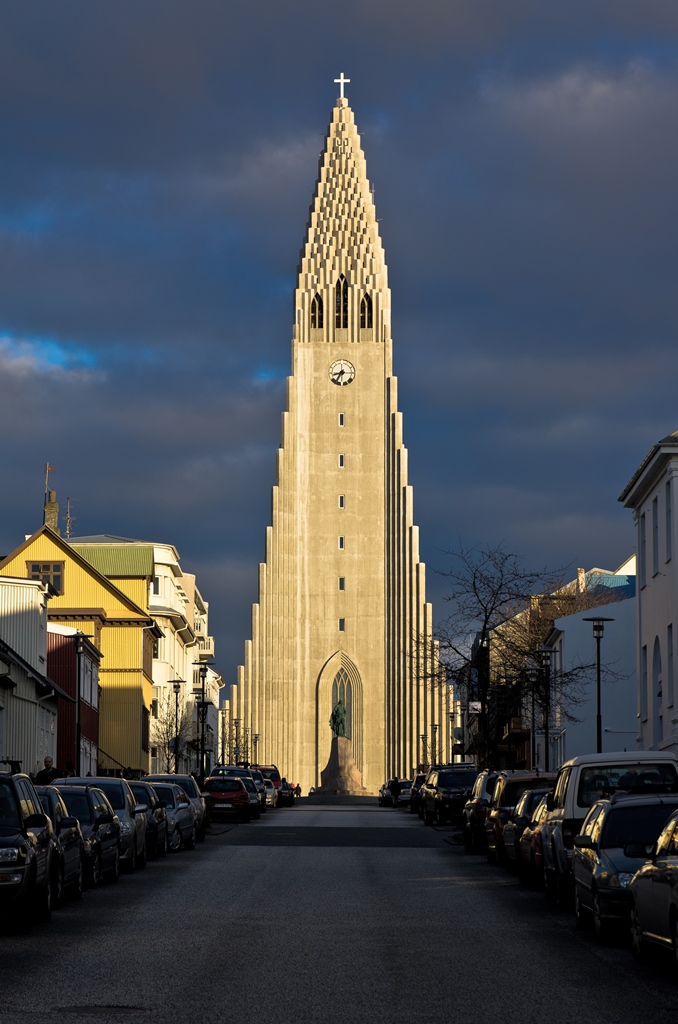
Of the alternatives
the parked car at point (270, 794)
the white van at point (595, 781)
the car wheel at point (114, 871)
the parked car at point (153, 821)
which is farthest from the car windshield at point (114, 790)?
the parked car at point (270, 794)

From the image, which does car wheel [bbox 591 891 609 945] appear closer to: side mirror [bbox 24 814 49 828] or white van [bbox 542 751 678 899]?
white van [bbox 542 751 678 899]

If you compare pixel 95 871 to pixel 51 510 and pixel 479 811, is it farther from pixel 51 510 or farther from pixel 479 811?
pixel 51 510

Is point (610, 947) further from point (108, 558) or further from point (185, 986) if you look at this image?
point (108, 558)

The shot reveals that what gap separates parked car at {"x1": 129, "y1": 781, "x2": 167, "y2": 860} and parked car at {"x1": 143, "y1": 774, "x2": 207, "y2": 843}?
449 cm

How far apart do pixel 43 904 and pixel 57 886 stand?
1709 millimetres

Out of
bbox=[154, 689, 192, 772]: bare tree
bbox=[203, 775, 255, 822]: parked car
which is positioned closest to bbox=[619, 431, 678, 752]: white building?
bbox=[203, 775, 255, 822]: parked car

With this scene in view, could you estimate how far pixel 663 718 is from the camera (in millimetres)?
41594

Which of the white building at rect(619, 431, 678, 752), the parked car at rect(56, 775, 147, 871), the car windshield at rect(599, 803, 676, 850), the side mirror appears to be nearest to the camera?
the car windshield at rect(599, 803, 676, 850)

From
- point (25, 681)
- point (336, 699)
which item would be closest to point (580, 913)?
point (25, 681)

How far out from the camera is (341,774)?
106188 mm

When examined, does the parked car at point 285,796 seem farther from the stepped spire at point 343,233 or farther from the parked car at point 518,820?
the parked car at point 518,820

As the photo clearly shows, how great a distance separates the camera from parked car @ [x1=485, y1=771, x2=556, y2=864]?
26016 mm

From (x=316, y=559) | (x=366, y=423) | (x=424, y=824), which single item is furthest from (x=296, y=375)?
(x=424, y=824)

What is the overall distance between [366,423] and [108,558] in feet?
129
